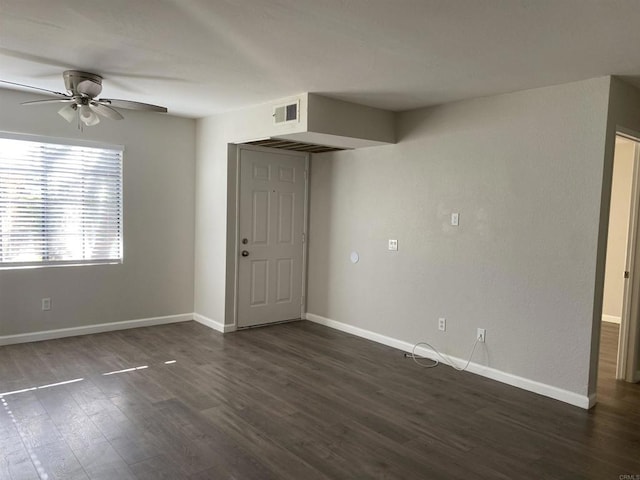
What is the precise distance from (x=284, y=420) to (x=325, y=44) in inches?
96.1

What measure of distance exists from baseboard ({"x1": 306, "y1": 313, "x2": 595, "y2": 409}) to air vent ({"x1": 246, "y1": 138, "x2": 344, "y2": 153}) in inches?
81.2

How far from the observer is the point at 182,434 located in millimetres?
2887

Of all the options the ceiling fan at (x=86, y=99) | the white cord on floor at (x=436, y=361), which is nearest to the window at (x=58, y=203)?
the ceiling fan at (x=86, y=99)

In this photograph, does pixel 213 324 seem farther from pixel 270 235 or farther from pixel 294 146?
pixel 294 146

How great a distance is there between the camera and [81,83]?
3.42 m

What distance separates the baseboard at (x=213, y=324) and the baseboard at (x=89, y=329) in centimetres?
12

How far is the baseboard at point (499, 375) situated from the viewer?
3.48 metres

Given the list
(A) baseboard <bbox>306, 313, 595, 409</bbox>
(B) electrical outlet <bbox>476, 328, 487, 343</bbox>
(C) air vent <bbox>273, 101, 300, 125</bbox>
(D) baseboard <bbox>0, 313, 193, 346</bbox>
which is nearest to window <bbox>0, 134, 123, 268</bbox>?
(D) baseboard <bbox>0, 313, 193, 346</bbox>

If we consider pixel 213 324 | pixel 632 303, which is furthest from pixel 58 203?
pixel 632 303

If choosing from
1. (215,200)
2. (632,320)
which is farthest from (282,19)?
(632,320)

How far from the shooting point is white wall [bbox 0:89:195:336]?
4.57 meters

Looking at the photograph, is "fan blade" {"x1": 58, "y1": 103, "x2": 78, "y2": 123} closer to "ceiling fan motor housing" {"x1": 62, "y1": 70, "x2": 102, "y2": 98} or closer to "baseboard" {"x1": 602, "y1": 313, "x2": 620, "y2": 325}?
"ceiling fan motor housing" {"x1": 62, "y1": 70, "x2": 102, "y2": 98}

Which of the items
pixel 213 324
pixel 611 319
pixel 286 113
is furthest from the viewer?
pixel 611 319

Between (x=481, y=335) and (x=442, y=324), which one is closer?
(x=481, y=335)
